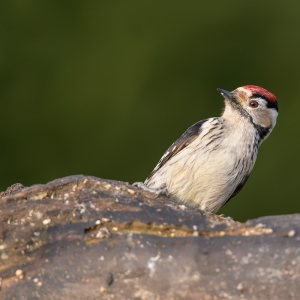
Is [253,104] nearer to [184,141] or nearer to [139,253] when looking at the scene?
[184,141]

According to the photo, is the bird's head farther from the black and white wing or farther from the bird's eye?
the black and white wing

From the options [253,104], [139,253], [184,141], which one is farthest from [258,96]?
[139,253]

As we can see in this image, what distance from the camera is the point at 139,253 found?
5.81 ft

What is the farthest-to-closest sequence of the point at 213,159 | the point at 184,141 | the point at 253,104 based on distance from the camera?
1. the point at 253,104
2. the point at 184,141
3. the point at 213,159

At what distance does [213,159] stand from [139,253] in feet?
4.28

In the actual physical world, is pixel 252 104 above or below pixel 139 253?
above

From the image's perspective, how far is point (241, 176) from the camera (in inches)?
122

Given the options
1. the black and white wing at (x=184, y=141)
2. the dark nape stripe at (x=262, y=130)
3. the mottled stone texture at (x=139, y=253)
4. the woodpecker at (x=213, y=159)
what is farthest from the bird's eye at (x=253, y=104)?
the mottled stone texture at (x=139, y=253)

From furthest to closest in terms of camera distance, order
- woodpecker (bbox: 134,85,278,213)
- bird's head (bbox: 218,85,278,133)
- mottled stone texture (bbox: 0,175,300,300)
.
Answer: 1. bird's head (bbox: 218,85,278,133)
2. woodpecker (bbox: 134,85,278,213)
3. mottled stone texture (bbox: 0,175,300,300)

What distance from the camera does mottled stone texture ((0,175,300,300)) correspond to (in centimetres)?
171

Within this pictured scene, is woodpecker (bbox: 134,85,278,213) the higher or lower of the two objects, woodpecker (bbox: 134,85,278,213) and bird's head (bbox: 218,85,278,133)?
the lower

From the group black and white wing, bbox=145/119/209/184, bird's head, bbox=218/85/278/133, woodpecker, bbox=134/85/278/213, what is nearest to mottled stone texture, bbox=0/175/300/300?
woodpecker, bbox=134/85/278/213

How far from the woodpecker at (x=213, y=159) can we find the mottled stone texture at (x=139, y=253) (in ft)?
3.38

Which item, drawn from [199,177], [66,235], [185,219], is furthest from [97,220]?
[199,177]
